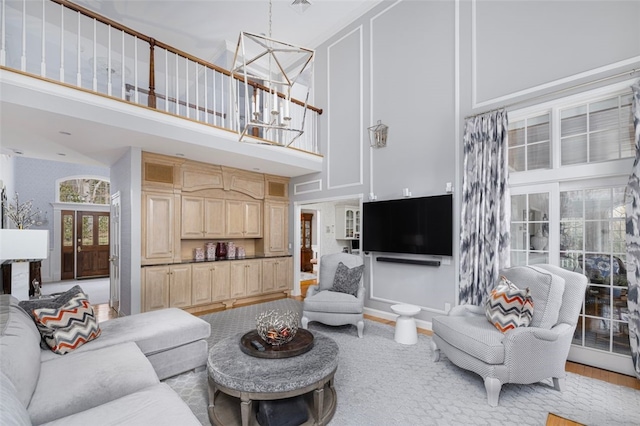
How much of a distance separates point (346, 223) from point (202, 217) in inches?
220

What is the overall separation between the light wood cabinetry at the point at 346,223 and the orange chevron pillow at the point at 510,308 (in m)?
7.29

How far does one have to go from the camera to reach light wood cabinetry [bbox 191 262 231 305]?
17.0 feet

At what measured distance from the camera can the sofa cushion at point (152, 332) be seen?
2.55 meters

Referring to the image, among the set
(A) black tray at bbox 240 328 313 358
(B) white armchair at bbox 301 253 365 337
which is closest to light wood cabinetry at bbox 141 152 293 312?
(B) white armchair at bbox 301 253 365 337

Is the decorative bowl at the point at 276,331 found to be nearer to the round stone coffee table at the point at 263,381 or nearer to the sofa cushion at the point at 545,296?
the round stone coffee table at the point at 263,381

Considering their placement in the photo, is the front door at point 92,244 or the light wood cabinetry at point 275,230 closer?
the light wood cabinetry at point 275,230

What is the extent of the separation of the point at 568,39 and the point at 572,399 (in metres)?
3.48

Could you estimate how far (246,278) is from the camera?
586cm

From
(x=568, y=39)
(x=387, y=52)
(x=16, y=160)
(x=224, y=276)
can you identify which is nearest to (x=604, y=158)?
(x=568, y=39)

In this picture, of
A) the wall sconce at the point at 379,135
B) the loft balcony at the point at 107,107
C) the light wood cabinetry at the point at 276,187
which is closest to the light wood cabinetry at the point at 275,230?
the light wood cabinetry at the point at 276,187

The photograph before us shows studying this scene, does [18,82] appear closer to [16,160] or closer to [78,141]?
[78,141]

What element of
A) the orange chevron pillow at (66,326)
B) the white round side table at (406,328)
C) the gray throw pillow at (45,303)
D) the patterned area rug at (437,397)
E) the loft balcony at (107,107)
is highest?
the loft balcony at (107,107)

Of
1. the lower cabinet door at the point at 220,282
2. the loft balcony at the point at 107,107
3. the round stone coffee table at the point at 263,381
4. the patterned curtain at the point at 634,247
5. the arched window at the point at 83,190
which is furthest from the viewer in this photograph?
the arched window at the point at 83,190

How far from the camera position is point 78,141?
4117 millimetres
